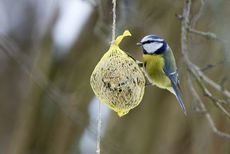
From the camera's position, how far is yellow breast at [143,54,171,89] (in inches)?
113

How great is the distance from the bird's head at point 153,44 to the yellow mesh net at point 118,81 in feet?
0.44

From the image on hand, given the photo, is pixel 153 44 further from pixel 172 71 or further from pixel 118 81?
pixel 118 81

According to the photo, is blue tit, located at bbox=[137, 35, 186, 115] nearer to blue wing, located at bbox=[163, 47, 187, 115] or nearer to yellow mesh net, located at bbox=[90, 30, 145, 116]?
blue wing, located at bbox=[163, 47, 187, 115]

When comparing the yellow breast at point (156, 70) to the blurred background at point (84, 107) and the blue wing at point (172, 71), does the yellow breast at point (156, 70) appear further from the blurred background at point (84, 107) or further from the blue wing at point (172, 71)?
the blurred background at point (84, 107)

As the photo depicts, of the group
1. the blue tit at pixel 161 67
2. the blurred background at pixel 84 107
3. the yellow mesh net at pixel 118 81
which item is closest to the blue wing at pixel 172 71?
the blue tit at pixel 161 67

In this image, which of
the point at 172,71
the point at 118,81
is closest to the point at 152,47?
the point at 172,71

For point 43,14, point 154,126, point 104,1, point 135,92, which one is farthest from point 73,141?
point 43,14

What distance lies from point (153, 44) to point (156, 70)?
156 millimetres

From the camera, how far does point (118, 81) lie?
8.50 feet

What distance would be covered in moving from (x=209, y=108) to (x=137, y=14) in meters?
1.10

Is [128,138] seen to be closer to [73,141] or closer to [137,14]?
[73,141]

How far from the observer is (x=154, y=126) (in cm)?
509

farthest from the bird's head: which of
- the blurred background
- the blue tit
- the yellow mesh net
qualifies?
the blurred background

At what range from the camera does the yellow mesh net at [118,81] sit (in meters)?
2.57
